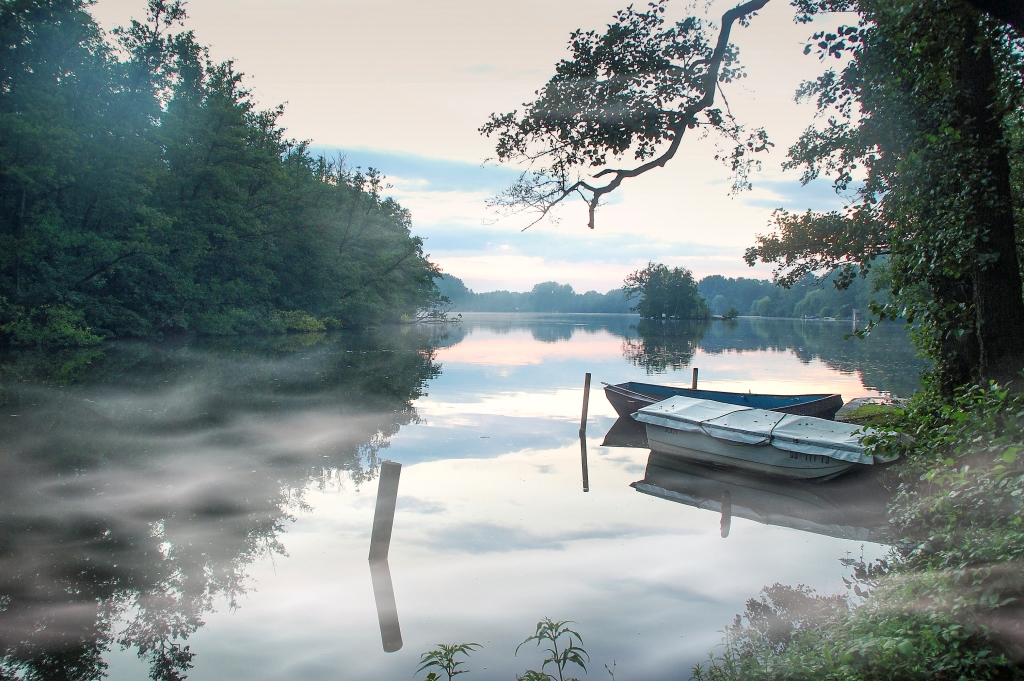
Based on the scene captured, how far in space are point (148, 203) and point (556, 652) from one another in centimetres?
5592

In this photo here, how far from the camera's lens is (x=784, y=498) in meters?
14.5

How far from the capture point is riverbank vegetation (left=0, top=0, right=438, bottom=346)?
38562 mm

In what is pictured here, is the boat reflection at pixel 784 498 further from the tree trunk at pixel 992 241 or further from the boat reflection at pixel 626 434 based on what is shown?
the tree trunk at pixel 992 241

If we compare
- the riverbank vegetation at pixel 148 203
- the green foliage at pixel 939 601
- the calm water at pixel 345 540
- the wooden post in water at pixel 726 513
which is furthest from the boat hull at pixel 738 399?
the riverbank vegetation at pixel 148 203

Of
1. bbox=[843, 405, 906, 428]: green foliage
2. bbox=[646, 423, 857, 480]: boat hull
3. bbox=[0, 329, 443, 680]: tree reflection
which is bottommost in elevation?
bbox=[0, 329, 443, 680]: tree reflection

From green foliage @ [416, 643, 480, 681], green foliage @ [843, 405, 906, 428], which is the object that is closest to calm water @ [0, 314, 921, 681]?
green foliage @ [416, 643, 480, 681]

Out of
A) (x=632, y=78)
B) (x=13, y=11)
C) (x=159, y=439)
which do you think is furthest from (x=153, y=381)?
(x=13, y=11)

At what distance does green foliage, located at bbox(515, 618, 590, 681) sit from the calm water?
239 mm

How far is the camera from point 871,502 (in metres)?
13.9

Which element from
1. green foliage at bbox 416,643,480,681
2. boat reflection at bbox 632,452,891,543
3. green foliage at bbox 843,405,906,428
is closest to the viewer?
green foliage at bbox 416,643,480,681

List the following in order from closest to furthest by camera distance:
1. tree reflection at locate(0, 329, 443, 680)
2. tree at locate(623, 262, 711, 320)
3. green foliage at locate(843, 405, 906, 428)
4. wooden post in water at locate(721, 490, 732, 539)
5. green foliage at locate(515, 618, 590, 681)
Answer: green foliage at locate(515, 618, 590, 681), tree reflection at locate(0, 329, 443, 680), wooden post in water at locate(721, 490, 732, 539), green foliage at locate(843, 405, 906, 428), tree at locate(623, 262, 711, 320)

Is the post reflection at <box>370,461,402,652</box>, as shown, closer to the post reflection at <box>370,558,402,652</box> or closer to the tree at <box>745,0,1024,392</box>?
the post reflection at <box>370,558,402,652</box>

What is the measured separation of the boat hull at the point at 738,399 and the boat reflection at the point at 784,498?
429cm

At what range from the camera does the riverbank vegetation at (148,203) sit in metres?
38.6
